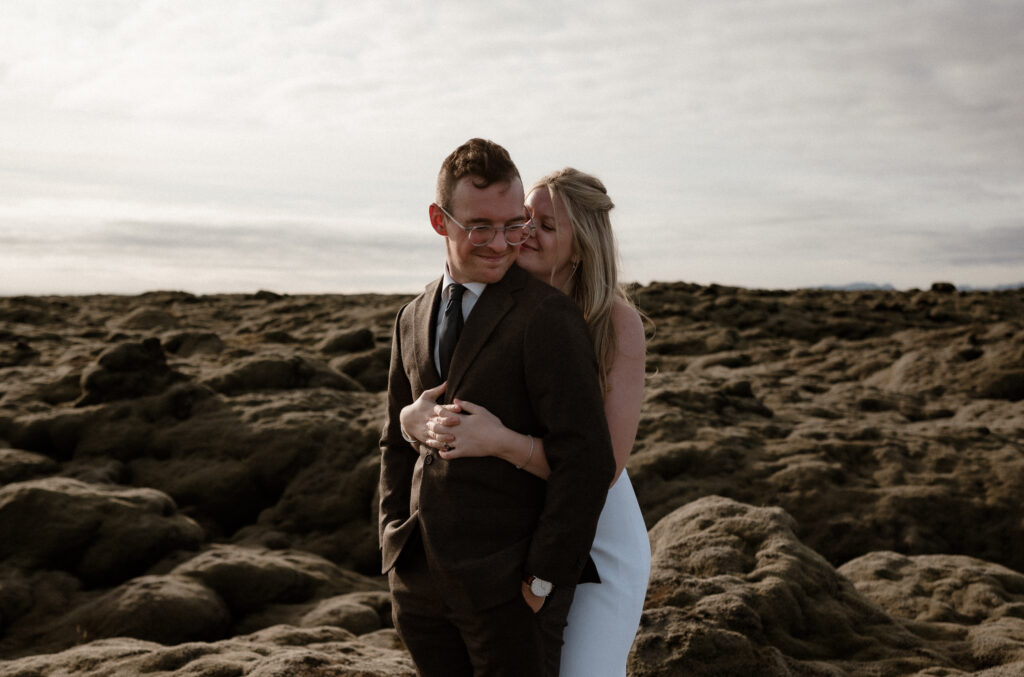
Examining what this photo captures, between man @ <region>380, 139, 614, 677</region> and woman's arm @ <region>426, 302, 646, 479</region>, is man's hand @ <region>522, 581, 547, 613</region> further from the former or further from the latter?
woman's arm @ <region>426, 302, 646, 479</region>

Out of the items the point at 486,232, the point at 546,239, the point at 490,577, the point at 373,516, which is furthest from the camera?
the point at 373,516

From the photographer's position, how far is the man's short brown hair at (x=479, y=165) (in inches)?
94.0

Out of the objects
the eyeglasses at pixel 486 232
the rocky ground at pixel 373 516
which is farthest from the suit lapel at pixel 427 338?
the rocky ground at pixel 373 516

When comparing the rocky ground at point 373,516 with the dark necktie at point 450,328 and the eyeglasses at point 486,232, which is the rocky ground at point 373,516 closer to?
the dark necktie at point 450,328

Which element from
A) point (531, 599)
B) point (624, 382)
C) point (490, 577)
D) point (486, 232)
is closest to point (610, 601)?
point (531, 599)

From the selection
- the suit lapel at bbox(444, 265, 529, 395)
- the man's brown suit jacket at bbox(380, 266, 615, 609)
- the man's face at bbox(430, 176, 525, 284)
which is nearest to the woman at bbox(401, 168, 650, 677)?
the suit lapel at bbox(444, 265, 529, 395)

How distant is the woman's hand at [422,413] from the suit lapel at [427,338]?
49mm

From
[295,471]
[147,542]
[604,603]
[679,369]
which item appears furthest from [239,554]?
[679,369]

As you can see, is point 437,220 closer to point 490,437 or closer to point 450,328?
point 450,328

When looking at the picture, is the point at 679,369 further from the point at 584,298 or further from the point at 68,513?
the point at 584,298

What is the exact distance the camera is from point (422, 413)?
8.36ft

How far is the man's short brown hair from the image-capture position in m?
2.39

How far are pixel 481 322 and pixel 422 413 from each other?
337 mm

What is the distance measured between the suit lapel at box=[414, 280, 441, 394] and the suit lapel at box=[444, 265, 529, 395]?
0.36ft
